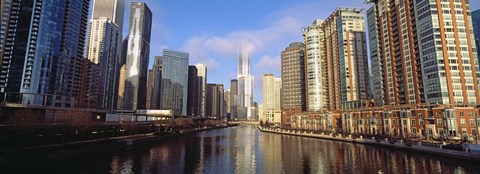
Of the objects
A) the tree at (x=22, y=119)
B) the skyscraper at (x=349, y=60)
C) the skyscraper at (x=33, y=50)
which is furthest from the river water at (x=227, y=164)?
the skyscraper at (x=33, y=50)

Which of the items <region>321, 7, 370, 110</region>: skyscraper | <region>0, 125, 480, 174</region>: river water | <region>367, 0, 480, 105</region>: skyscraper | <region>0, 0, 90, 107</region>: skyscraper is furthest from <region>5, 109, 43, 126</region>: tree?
<region>321, 7, 370, 110</region>: skyscraper

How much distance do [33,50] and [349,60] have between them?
192 meters

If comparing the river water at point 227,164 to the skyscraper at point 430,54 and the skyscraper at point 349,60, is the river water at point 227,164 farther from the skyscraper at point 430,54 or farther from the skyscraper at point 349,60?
the skyscraper at point 349,60

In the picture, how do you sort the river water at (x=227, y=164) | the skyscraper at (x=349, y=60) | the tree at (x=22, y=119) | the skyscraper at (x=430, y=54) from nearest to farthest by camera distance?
the river water at (x=227, y=164), the tree at (x=22, y=119), the skyscraper at (x=430, y=54), the skyscraper at (x=349, y=60)

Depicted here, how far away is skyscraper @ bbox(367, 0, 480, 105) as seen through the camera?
317 ft

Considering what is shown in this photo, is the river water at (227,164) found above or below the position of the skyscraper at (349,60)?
below

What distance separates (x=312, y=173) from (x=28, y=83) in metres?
179

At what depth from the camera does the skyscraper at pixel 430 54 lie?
317 ft

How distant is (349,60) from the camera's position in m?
164

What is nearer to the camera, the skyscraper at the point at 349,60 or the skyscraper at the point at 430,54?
the skyscraper at the point at 430,54

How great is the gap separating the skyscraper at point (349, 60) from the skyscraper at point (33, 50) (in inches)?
7018

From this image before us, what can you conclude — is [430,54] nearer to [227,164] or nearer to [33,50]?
[227,164]

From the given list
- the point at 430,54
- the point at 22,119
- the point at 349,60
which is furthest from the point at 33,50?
the point at 430,54

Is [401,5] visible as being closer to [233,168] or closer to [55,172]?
[233,168]
